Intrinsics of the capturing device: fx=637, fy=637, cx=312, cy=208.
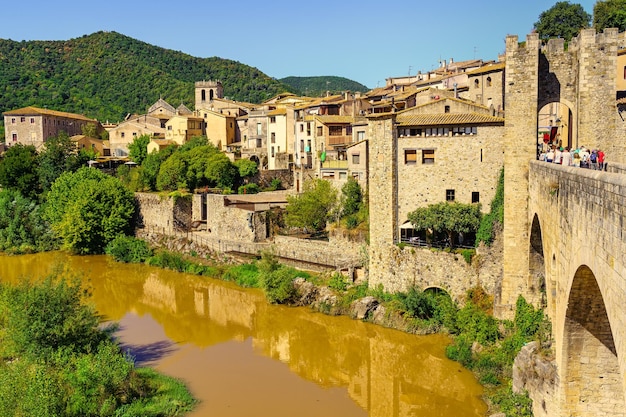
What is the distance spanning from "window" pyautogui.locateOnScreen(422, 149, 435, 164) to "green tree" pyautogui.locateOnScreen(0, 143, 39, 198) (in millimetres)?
30787

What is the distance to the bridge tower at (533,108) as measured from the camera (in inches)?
701

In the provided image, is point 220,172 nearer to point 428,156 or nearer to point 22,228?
point 22,228

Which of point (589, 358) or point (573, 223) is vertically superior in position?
point (573, 223)

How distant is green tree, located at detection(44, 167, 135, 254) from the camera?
3681 centimetres

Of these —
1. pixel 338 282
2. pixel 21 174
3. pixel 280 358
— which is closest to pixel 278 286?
pixel 338 282

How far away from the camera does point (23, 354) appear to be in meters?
16.8

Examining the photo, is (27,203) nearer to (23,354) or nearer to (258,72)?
(23,354)

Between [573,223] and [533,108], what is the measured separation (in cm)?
851

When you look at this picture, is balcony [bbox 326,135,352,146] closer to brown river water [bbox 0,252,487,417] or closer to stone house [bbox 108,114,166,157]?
brown river water [bbox 0,252,487,417]

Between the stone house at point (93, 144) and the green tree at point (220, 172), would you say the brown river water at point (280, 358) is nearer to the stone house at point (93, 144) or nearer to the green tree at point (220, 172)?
the green tree at point (220, 172)

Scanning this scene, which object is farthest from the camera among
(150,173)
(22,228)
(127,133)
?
(127,133)

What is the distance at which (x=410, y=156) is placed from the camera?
79.5ft

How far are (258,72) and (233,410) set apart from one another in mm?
83214

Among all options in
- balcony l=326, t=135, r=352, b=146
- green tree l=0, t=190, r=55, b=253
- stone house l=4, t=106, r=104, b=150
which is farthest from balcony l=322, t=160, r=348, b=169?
stone house l=4, t=106, r=104, b=150
